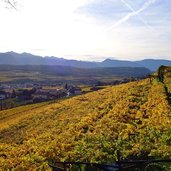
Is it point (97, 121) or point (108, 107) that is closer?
point (97, 121)

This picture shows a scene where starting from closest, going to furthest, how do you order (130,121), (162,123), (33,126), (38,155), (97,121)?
(38,155) → (162,123) → (130,121) → (97,121) → (33,126)

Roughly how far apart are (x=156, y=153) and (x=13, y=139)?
22.2 metres

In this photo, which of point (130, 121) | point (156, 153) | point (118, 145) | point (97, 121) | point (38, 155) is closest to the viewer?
point (156, 153)

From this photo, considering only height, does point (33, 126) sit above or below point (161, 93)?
below

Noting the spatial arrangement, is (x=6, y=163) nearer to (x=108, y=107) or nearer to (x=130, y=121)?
(x=130, y=121)

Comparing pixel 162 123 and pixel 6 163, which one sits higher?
pixel 162 123

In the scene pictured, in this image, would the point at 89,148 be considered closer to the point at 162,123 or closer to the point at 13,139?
the point at 162,123

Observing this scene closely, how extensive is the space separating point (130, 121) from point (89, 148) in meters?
10.6

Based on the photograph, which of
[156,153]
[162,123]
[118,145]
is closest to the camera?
[156,153]

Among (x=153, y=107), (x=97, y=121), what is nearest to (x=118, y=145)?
(x=97, y=121)

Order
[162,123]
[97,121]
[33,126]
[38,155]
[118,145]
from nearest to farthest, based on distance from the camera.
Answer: [118,145], [38,155], [162,123], [97,121], [33,126]

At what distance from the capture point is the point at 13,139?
41.5 m

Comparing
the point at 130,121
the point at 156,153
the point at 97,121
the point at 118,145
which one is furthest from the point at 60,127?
the point at 156,153

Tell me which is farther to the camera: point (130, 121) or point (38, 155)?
point (130, 121)
